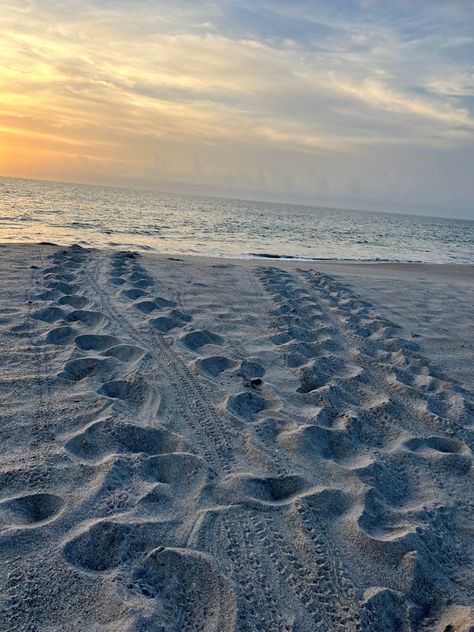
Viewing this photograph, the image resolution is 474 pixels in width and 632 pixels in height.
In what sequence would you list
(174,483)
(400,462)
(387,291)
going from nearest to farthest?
(174,483) < (400,462) < (387,291)

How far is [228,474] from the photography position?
2.86 meters

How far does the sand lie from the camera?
80.4 inches

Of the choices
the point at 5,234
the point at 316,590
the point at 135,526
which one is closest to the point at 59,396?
the point at 135,526

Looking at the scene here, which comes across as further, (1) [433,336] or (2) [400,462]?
(1) [433,336]

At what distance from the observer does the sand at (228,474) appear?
204 cm

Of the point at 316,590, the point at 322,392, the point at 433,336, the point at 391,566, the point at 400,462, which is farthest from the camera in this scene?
the point at 433,336

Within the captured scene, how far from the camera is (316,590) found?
7.04ft

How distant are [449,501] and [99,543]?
1852 mm

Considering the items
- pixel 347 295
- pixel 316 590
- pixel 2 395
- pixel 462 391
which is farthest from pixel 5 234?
pixel 316 590

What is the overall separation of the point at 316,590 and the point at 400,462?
1268 millimetres

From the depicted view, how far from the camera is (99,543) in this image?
7.32ft

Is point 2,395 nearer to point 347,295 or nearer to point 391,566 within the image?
point 391,566

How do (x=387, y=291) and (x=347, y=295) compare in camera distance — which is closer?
(x=347, y=295)

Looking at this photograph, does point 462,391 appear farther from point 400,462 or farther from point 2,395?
point 2,395
